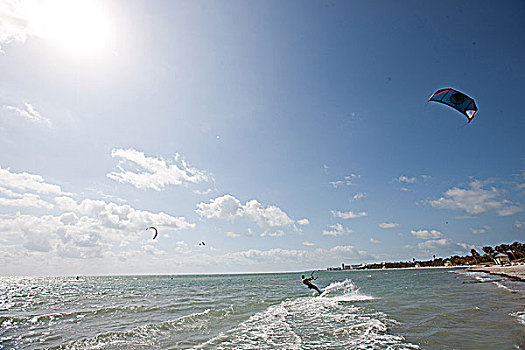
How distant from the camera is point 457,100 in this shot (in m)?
13.7

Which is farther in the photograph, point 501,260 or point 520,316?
point 501,260

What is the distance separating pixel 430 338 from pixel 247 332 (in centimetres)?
786

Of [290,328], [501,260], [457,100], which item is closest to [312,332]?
[290,328]

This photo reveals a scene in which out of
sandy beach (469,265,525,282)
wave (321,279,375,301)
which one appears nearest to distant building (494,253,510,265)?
sandy beach (469,265,525,282)

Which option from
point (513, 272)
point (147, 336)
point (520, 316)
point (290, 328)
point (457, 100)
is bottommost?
point (147, 336)

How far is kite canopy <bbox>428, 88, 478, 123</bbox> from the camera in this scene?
1324cm

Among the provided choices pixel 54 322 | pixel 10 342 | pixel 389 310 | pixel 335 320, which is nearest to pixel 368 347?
pixel 335 320

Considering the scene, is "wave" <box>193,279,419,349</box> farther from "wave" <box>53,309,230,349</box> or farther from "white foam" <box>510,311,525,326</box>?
"white foam" <box>510,311,525,326</box>

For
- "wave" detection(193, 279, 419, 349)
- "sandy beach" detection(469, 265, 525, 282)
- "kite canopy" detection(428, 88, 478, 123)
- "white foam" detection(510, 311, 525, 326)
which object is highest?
"kite canopy" detection(428, 88, 478, 123)

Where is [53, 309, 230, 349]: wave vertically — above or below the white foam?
below

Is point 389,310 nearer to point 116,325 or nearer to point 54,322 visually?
point 116,325

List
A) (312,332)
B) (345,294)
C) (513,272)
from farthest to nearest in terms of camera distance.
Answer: (513,272), (345,294), (312,332)

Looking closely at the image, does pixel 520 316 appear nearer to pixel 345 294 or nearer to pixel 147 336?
pixel 345 294

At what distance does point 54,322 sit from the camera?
17500 millimetres
